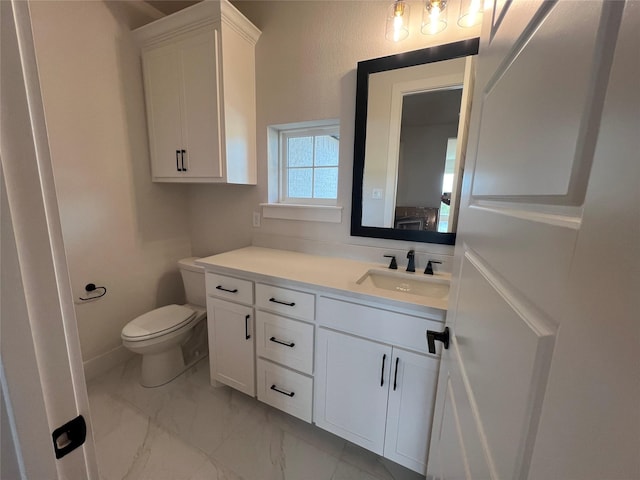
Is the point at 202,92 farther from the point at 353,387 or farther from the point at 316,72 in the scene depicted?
the point at 353,387

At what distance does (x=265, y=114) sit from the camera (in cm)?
183

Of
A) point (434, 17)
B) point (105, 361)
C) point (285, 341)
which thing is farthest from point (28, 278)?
point (105, 361)

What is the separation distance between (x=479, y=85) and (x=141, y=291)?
244cm

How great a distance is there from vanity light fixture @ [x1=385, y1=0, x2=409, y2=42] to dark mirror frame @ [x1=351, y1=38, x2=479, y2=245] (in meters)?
0.10

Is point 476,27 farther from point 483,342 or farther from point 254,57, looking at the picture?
point 483,342

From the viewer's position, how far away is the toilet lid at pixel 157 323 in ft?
5.26

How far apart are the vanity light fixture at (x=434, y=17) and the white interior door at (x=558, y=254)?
0.89m

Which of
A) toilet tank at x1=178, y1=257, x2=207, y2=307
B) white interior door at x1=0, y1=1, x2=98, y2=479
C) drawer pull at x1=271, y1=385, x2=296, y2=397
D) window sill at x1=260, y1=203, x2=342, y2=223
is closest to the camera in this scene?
white interior door at x1=0, y1=1, x2=98, y2=479

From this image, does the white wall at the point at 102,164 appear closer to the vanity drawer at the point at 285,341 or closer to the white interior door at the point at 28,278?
the vanity drawer at the point at 285,341

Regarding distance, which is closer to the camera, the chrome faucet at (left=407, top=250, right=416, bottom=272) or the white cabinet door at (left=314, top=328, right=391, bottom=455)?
the white cabinet door at (left=314, top=328, right=391, bottom=455)

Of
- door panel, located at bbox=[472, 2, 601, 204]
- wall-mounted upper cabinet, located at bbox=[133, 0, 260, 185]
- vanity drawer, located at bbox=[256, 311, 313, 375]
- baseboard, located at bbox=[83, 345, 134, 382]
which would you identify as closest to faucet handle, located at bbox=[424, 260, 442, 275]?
vanity drawer, located at bbox=[256, 311, 313, 375]

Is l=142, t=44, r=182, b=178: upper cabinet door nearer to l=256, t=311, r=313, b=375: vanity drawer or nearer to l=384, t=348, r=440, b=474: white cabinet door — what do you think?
l=256, t=311, r=313, b=375: vanity drawer

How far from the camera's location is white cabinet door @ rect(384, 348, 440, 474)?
1066 mm

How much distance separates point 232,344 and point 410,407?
3.36 feet
